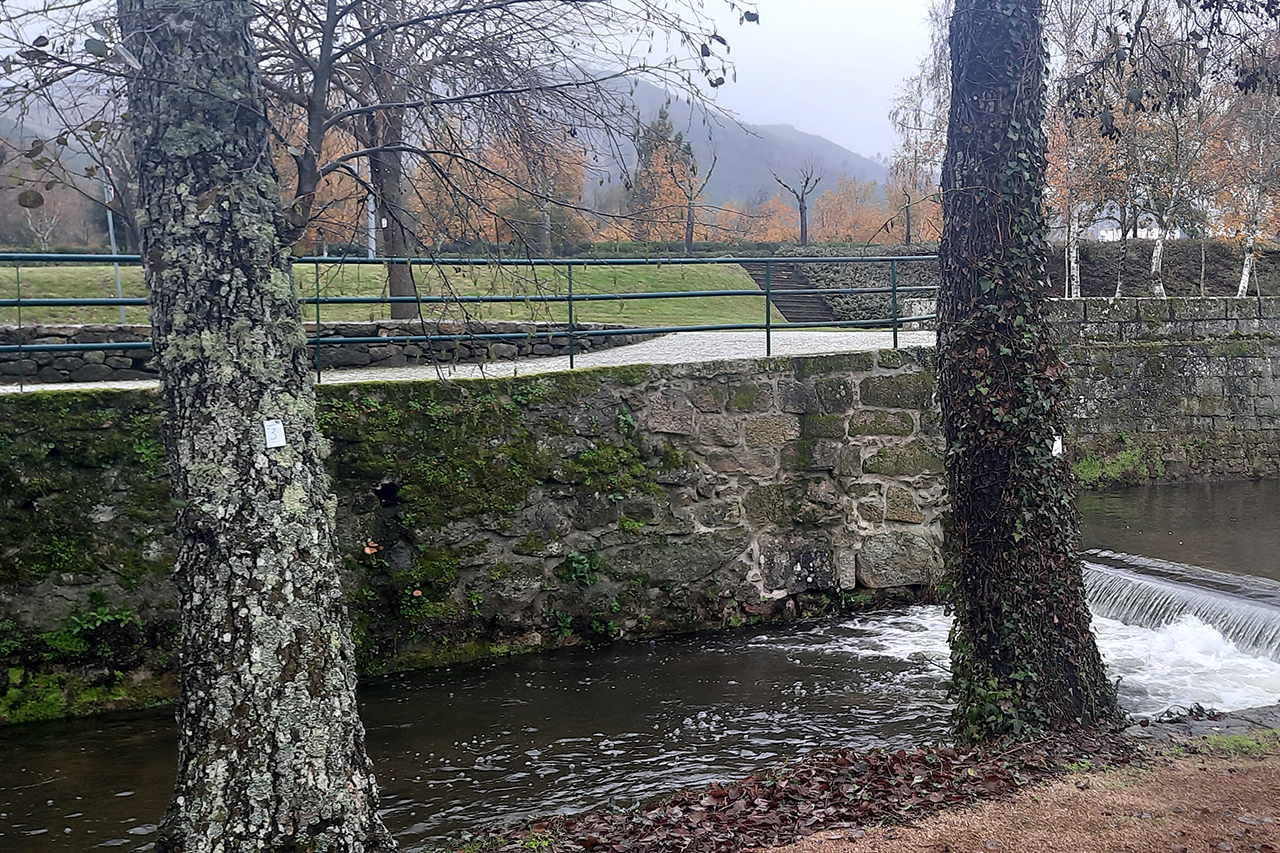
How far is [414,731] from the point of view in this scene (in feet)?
20.7

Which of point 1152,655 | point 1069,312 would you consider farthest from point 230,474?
point 1069,312

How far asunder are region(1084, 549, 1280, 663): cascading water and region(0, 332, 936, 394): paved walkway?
2.73 m

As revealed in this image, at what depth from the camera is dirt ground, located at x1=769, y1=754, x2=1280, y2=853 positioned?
3.76m

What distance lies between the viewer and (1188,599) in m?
8.43

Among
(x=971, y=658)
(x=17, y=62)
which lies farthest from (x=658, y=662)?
(x=17, y=62)

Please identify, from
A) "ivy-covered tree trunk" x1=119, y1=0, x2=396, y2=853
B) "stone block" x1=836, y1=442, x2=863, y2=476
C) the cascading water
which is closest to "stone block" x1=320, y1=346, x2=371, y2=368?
"stone block" x1=836, y1=442, x2=863, y2=476

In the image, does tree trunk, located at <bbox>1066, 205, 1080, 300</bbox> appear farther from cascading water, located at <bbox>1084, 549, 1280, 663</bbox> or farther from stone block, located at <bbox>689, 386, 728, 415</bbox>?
stone block, located at <bbox>689, 386, 728, 415</bbox>

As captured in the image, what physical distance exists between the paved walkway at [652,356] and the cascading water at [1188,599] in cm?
273

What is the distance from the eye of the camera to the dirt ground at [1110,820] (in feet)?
12.3

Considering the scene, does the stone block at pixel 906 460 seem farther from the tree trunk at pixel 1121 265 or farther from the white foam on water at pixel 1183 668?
the tree trunk at pixel 1121 265

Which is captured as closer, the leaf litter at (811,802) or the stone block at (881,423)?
the leaf litter at (811,802)

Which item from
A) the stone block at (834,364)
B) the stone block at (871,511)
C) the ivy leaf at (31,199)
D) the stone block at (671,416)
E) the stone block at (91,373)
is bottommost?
the stone block at (871,511)

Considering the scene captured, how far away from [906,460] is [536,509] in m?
3.33

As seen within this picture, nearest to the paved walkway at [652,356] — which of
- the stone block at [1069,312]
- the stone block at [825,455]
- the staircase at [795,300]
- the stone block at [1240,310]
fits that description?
the stone block at [825,455]
